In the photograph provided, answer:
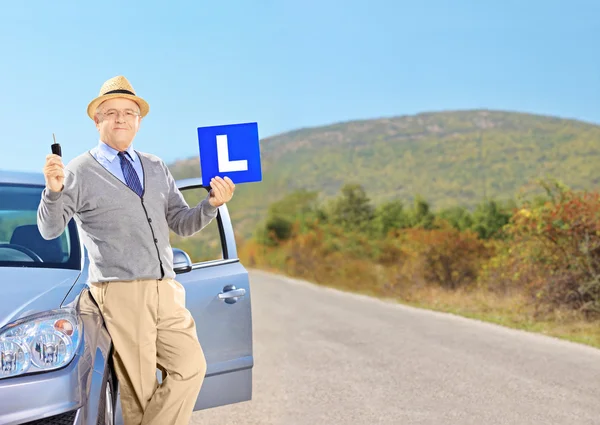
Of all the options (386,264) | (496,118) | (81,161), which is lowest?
(386,264)

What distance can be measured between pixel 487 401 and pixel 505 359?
2.60 meters

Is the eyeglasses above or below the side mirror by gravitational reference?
above

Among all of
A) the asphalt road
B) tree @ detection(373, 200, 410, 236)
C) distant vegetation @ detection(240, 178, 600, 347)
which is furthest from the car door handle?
tree @ detection(373, 200, 410, 236)

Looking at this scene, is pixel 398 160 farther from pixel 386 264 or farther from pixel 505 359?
pixel 505 359

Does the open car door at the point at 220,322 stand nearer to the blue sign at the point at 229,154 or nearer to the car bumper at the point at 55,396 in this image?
the blue sign at the point at 229,154

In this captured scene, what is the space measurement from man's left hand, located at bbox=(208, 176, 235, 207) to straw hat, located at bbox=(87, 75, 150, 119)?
53cm

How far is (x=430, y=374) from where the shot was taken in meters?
8.42

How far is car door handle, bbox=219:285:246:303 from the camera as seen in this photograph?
16.9 feet

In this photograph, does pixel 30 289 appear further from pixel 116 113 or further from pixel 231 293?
pixel 231 293

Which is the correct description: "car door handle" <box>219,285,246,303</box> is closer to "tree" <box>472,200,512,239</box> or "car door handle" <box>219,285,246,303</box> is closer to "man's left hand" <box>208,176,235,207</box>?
"man's left hand" <box>208,176,235,207</box>

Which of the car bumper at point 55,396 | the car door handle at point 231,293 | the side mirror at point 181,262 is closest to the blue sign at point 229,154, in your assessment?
the side mirror at point 181,262

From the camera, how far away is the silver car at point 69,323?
341 cm

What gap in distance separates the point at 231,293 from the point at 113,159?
127 cm

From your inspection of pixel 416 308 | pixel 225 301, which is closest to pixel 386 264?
pixel 416 308
